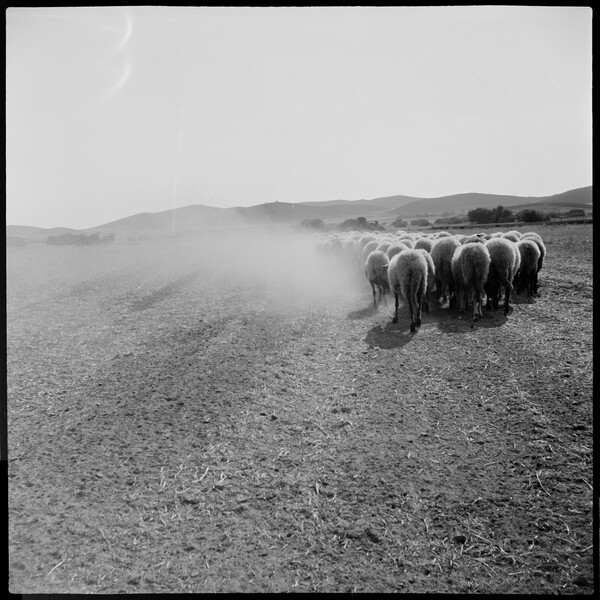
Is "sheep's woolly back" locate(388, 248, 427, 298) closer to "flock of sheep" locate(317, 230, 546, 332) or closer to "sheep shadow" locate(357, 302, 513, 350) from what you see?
"flock of sheep" locate(317, 230, 546, 332)

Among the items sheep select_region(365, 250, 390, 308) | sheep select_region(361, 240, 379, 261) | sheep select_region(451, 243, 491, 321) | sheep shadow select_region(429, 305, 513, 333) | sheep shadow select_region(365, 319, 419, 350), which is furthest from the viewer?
sheep select_region(361, 240, 379, 261)

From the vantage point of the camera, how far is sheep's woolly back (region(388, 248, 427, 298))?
21.2 feet

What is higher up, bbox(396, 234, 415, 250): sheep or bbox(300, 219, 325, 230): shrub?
bbox(396, 234, 415, 250): sheep

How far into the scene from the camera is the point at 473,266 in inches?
267

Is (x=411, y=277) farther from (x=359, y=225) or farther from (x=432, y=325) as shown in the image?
(x=359, y=225)

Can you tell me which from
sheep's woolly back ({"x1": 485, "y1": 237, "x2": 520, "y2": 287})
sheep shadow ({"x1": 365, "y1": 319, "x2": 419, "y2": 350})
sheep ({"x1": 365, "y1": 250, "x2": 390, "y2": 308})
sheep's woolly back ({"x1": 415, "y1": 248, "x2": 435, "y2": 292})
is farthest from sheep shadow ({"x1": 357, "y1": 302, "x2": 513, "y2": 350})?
sheep ({"x1": 365, "y1": 250, "x2": 390, "y2": 308})

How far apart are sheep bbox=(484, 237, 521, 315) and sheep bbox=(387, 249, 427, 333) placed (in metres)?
1.30

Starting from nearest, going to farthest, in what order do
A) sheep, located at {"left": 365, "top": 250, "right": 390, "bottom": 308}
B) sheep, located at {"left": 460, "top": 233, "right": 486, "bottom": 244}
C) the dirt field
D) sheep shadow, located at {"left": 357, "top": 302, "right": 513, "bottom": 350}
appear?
1. the dirt field
2. sheep shadow, located at {"left": 357, "top": 302, "right": 513, "bottom": 350}
3. sheep, located at {"left": 460, "top": 233, "right": 486, "bottom": 244}
4. sheep, located at {"left": 365, "top": 250, "right": 390, "bottom": 308}

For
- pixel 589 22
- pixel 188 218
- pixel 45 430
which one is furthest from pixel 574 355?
pixel 45 430

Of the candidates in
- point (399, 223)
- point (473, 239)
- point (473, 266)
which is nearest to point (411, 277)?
point (473, 266)

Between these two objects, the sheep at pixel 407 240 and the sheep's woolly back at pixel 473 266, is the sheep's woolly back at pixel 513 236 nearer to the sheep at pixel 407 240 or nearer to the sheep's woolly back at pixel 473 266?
the sheep's woolly back at pixel 473 266

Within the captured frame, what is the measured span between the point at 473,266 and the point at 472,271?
0.09m

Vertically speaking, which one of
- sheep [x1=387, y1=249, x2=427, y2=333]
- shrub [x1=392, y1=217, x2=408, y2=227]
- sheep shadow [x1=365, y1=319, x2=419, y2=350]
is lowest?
sheep shadow [x1=365, y1=319, x2=419, y2=350]

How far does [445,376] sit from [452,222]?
5.36ft
